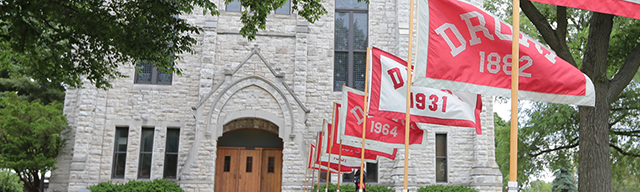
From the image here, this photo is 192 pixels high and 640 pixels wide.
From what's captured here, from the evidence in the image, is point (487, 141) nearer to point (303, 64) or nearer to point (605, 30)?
point (303, 64)

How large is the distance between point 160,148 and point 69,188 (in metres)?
3.31

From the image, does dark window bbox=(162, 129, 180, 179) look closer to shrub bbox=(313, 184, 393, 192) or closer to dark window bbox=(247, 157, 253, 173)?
dark window bbox=(247, 157, 253, 173)

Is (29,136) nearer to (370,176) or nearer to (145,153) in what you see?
(145,153)

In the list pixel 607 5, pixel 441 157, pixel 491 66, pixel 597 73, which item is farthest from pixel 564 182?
pixel 607 5

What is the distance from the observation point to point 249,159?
20.0m

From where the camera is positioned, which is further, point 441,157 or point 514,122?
point 441,157

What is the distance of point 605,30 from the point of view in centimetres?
1109

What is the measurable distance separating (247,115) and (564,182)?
22482 mm

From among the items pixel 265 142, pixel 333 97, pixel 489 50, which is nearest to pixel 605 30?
pixel 489 50

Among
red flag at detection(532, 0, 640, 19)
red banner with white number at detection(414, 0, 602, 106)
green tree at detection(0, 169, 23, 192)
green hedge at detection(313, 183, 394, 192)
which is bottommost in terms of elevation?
green tree at detection(0, 169, 23, 192)

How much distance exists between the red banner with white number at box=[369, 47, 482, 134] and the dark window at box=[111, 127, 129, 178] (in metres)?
12.8

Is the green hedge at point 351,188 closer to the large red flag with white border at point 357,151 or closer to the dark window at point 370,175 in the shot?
the dark window at point 370,175

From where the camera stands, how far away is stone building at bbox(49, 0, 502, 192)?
1825cm

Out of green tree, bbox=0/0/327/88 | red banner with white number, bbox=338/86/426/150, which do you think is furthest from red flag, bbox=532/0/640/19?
green tree, bbox=0/0/327/88
